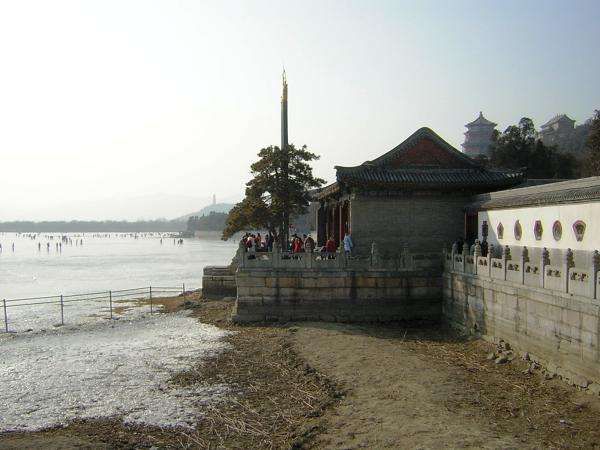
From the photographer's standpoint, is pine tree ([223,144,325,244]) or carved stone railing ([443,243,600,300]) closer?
carved stone railing ([443,243,600,300])

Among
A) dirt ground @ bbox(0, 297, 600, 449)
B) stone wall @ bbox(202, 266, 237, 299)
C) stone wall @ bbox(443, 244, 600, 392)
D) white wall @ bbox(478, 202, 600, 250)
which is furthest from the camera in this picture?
stone wall @ bbox(202, 266, 237, 299)

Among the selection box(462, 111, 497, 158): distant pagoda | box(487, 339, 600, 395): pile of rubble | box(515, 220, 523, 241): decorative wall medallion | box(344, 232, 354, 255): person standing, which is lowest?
box(487, 339, 600, 395): pile of rubble

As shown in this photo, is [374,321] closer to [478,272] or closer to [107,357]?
[478,272]

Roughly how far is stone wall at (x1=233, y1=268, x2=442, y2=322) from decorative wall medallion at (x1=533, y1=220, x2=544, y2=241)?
184 inches

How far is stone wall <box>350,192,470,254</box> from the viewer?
975 inches

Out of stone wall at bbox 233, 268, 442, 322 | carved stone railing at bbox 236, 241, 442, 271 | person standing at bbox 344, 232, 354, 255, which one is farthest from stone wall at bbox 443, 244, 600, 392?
person standing at bbox 344, 232, 354, 255

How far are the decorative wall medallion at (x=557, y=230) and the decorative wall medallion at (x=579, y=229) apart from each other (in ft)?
2.76

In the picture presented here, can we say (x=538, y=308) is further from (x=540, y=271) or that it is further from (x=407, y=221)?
(x=407, y=221)

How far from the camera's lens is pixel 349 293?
22.3 metres

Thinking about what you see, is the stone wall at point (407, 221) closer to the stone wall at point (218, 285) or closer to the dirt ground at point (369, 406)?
the dirt ground at point (369, 406)

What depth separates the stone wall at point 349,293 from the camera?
2227cm

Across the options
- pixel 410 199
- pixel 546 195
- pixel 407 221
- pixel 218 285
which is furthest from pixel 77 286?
pixel 546 195

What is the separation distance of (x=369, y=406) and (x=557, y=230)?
938cm

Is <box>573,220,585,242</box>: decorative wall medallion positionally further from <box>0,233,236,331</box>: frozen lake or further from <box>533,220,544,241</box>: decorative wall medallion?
<box>0,233,236,331</box>: frozen lake
